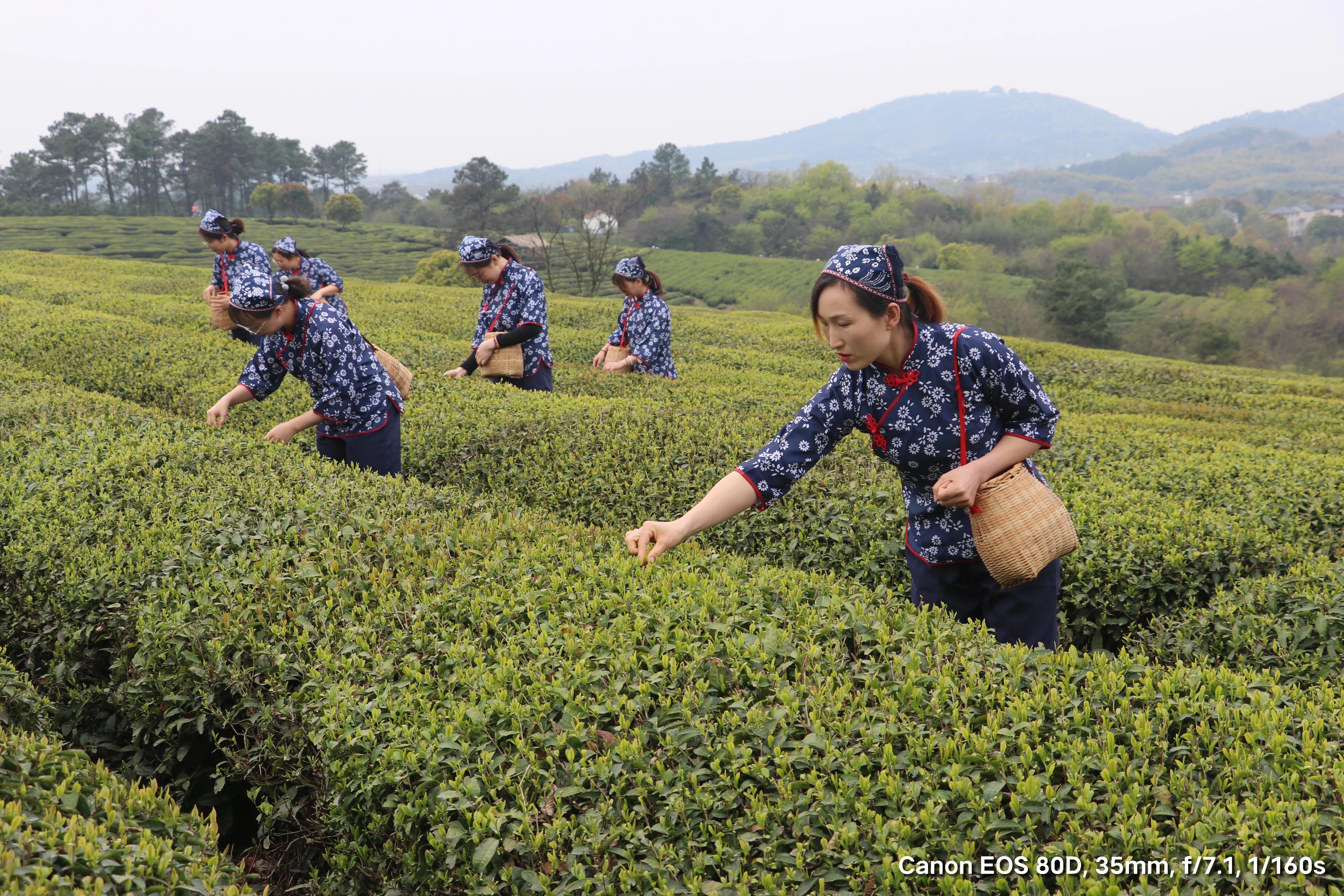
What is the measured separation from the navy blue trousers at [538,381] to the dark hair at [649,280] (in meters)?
1.06

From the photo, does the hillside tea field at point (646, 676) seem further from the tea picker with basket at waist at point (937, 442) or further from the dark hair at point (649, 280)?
the dark hair at point (649, 280)

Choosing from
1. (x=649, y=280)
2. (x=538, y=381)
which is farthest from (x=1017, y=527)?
(x=649, y=280)

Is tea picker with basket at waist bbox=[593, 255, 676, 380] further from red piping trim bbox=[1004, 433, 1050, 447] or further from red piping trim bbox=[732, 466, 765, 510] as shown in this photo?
red piping trim bbox=[1004, 433, 1050, 447]


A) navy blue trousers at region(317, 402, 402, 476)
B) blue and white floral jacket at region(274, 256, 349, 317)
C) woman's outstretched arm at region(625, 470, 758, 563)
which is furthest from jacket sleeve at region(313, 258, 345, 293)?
woman's outstretched arm at region(625, 470, 758, 563)

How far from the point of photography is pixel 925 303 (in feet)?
9.66

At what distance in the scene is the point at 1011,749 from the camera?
89.2 inches

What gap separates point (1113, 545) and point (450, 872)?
390cm

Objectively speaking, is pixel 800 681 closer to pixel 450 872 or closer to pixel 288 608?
pixel 450 872

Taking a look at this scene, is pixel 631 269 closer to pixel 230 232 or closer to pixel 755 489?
pixel 230 232

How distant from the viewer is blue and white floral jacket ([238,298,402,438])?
4.69 m

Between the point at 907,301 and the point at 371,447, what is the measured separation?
351 centimetres

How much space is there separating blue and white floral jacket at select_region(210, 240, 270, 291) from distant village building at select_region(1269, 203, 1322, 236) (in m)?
143

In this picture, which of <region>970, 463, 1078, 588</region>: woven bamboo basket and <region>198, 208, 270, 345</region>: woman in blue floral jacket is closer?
<region>970, 463, 1078, 588</region>: woven bamboo basket

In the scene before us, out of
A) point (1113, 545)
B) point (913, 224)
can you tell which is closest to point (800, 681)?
point (1113, 545)
